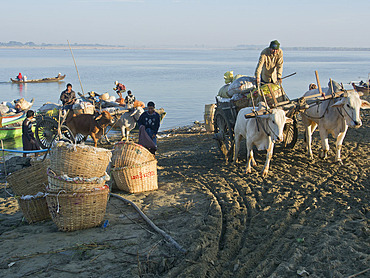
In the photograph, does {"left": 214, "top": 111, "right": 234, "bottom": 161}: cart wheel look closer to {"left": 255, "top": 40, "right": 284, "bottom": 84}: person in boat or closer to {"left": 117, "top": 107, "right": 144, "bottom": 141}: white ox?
{"left": 255, "top": 40, "right": 284, "bottom": 84}: person in boat

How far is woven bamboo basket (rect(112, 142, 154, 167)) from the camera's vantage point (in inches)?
331

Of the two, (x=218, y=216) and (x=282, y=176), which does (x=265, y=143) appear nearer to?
(x=282, y=176)

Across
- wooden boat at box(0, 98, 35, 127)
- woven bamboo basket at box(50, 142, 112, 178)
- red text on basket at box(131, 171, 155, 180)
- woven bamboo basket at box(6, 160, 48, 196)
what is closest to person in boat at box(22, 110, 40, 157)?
woven bamboo basket at box(6, 160, 48, 196)

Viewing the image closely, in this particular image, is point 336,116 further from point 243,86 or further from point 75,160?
point 75,160

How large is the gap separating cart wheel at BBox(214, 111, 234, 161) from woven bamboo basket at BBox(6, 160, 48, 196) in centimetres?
523

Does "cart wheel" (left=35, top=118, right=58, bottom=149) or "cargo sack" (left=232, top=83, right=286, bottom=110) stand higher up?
"cargo sack" (left=232, top=83, right=286, bottom=110)

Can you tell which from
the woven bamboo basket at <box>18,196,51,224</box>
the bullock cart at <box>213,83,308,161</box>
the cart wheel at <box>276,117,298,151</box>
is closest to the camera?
the woven bamboo basket at <box>18,196,51,224</box>

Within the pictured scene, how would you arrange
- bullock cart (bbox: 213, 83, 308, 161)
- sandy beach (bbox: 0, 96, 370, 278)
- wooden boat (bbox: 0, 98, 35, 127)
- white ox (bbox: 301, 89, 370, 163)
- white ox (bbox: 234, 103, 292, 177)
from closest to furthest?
sandy beach (bbox: 0, 96, 370, 278) < white ox (bbox: 234, 103, 292, 177) < white ox (bbox: 301, 89, 370, 163) < bullock cart (bbox: 213, 83, 308, 161) < wooden boat (bbox: 0, 98, 35, 127)

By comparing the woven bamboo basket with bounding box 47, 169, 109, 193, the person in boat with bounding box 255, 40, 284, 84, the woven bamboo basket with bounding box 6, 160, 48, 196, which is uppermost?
the person in boat with bounding box 255, 40, 284, 84

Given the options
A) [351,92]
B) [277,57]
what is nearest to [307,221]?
[351,92]

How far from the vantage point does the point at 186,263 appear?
5410 mm

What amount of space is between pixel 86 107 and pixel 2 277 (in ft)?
33.3

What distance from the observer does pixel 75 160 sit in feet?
21.3

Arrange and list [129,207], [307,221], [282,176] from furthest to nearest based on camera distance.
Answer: [282,176] → [129,207] → [307,221]
